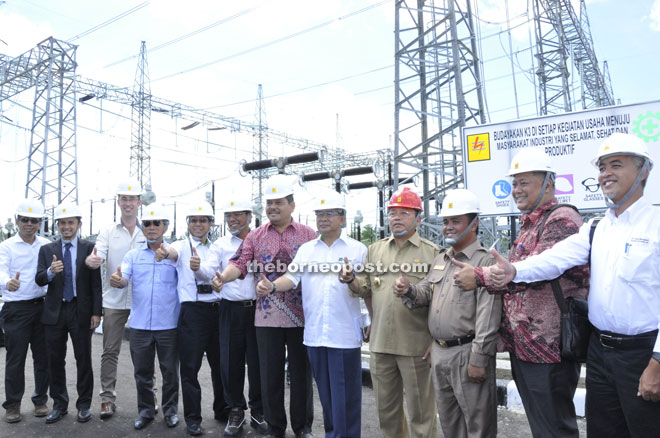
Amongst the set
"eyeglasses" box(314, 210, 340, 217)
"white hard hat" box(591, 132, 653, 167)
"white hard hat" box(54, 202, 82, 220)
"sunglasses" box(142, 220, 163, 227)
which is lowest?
"sunglasses" box(142, 220, 163, 227)

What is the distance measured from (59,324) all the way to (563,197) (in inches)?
226

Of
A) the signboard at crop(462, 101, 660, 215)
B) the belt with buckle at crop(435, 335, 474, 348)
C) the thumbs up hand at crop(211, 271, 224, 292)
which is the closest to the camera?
the belt with buckle at crop(435, 335, 474, 348)

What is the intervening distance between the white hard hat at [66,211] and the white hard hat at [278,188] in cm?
207

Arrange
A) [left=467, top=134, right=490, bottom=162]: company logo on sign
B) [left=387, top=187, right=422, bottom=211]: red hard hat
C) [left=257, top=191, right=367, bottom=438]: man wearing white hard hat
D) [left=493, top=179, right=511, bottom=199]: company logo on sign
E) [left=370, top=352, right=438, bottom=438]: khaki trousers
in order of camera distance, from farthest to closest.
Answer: [left=467, top=134, right=490, bottom=162]: company logo on sign → [left=493, top=179, right=511, bottom=199]: company logo on sign → [left=257, top=191, right=367, bottom=438]: man wearing white hard hat → [left=387, top=187, right=422, bottom=211]: red hard hat → [left=370, top=352, right=438, bottom=438]: khaki trousers

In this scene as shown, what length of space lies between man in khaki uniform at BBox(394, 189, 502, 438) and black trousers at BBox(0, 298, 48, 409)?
3629 mm

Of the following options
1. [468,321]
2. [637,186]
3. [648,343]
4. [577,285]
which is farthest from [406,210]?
[648,343]

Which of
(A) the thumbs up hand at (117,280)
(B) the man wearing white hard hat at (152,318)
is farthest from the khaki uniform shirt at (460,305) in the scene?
(A) the thumbs up hand at (117,280)

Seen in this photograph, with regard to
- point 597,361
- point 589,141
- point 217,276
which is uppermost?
point 589,141

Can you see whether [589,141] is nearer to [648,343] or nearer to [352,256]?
[352,256]

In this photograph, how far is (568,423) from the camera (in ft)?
8.30

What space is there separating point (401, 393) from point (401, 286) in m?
0.83

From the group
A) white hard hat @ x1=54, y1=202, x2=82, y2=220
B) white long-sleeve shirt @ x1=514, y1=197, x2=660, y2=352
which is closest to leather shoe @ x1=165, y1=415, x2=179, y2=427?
white hard hat @ x1=54, y1=202, x2=82, y2=220

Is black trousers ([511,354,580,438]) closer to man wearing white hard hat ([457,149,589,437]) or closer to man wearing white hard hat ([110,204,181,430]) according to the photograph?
man wearing white hard hat ([457,149,589,437])

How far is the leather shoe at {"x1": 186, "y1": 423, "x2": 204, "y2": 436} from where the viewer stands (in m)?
4.16
